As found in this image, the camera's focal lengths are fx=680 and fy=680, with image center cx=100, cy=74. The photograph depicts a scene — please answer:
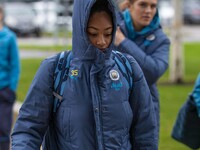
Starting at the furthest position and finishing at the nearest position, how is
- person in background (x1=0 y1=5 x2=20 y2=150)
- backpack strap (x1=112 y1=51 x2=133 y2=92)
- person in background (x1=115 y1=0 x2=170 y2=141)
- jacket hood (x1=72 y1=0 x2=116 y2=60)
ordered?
1. person in background (x1=0 y1=5 x2=20 y2=150)
2. person in background (x1=115 y1=0 x2=170 y2=141)
3. backpack strap (x1=112 y1=51 x2=133 y2=92)
4. jacket hood (x1=72 y1=0 x2=116 y2=60)

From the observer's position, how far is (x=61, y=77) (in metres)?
3.50

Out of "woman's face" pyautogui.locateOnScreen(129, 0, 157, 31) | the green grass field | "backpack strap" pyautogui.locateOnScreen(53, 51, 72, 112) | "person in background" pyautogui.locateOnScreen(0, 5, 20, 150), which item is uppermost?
"woman's face" pyautogui.locateOnScreen(129, 0, 157, 31)

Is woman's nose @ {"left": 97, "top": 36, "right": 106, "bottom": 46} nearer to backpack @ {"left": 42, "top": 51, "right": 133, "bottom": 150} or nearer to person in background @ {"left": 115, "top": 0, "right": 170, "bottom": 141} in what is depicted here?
backpack @ {"left": 42, "top": 51, "right": 133, "bottom": 150}

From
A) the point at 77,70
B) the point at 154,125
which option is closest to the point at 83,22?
the point at 77,70

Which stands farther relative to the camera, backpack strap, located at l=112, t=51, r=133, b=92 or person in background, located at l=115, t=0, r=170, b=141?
person in background, located at l=115, t=0, r=170, b=141

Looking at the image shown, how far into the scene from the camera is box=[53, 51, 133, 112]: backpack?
3.49 meters

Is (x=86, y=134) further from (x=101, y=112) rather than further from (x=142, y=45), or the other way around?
(x=142, y=45)

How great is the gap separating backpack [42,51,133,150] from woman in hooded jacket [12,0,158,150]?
0.05 feet

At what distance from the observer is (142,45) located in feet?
16.8

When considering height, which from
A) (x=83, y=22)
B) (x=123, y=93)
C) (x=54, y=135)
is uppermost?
(x=83, y=22)

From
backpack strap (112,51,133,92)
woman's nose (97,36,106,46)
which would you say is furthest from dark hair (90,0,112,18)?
backpack strap (112,51,133,92)

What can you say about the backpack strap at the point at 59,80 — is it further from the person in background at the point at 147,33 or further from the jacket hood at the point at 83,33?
the person in background at the point at 147,33

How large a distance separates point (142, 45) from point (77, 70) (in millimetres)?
1694

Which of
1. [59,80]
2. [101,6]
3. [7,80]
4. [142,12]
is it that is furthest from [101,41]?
[7,80]
